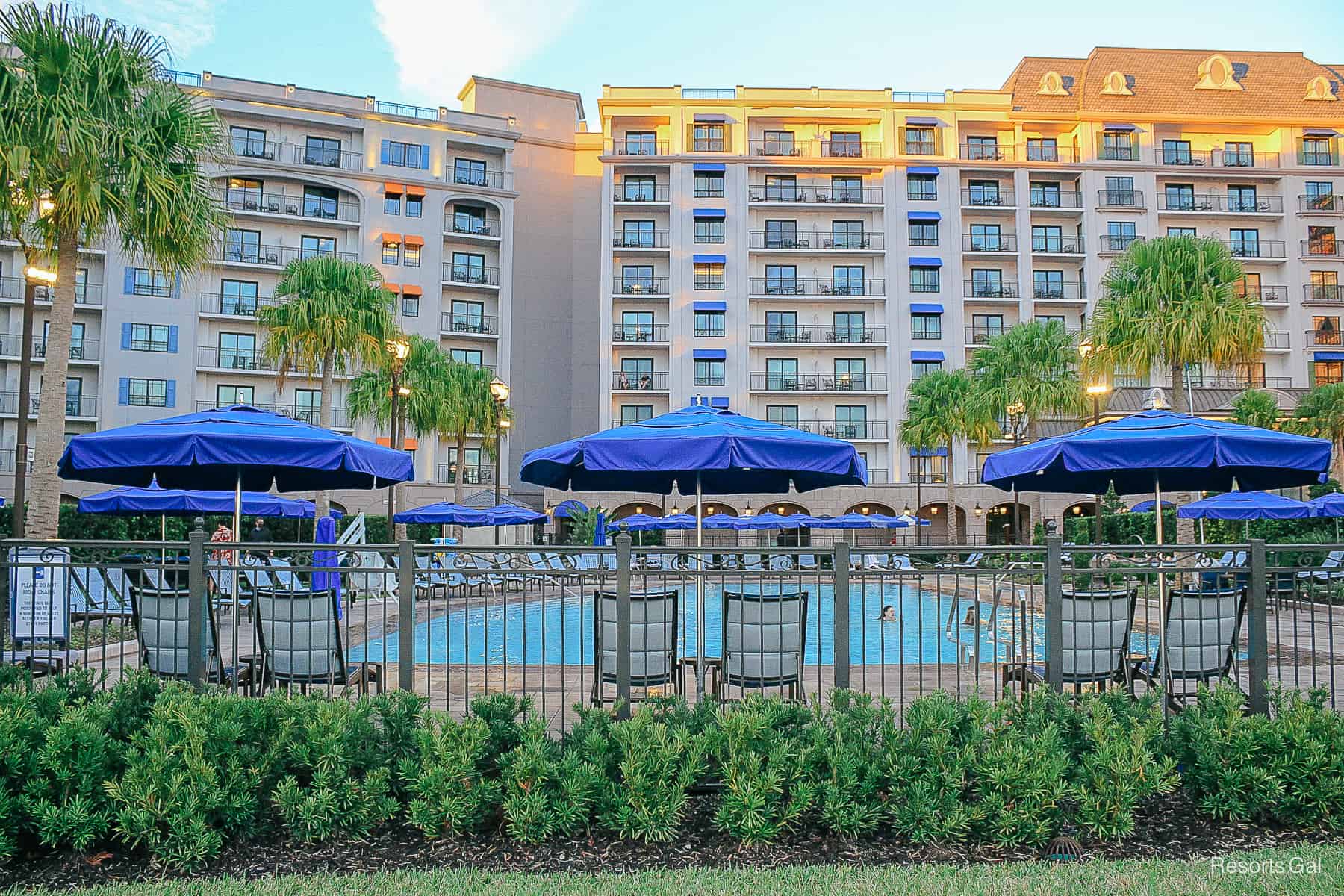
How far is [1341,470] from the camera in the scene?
1551 inches

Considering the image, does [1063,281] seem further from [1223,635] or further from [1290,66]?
[1223,635]

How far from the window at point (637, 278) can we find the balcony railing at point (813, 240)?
214 inches

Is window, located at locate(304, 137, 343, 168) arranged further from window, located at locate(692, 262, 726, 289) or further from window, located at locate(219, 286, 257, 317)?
window, located at locate(692, 262, 726, 289)

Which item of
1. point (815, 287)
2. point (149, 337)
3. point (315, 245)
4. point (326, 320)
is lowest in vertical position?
point (326, 320)

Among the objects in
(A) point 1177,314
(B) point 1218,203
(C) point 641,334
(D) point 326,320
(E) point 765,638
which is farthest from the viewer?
(B) point 1218,203

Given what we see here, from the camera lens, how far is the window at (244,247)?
142 feet

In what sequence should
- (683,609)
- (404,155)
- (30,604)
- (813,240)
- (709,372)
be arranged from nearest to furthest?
1. (683,609)
2. (30,604)
3. (404,155)
4. (709,372)
5. (813,240)

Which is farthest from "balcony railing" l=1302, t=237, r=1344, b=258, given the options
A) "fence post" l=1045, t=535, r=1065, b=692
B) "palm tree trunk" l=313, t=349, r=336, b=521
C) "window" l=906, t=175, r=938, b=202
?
"fence post" l=1045, t=535, r=1065, b=692

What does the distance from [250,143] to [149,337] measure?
10.6 metres

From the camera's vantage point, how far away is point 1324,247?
155 feet

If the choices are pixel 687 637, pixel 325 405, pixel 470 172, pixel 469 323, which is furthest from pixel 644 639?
pixel 470 172

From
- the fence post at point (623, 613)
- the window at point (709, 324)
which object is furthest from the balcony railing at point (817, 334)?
the fence post at point (623, 613)

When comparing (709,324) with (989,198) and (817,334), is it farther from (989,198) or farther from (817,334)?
(989,198)

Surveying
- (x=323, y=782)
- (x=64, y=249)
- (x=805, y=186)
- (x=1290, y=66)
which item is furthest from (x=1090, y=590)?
(x=1290, y=66)
